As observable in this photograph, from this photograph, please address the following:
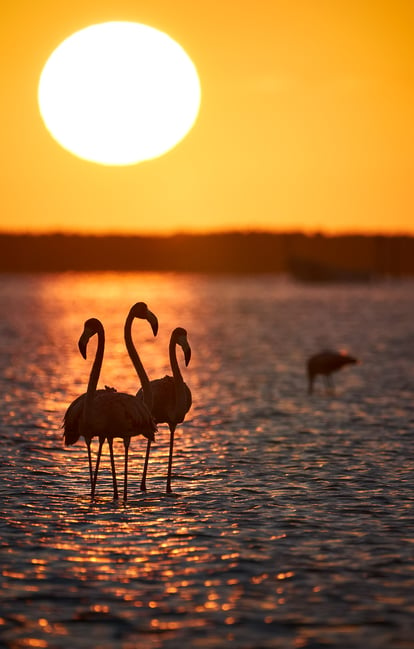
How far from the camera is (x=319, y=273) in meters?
124

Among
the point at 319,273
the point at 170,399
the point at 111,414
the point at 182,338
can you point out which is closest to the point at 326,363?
the point at 170,399

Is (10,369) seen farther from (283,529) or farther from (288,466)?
(283,529)

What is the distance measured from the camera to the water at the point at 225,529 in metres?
7.80

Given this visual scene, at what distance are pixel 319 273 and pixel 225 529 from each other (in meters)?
114

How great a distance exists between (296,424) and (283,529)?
7515 millimetres

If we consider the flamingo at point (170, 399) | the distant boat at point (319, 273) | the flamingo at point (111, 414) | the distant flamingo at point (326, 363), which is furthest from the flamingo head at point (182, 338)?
the distant boat at point (319, 273)

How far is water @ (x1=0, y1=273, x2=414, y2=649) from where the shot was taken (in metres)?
7.80

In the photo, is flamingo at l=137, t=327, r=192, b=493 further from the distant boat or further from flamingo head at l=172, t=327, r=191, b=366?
the distant boat

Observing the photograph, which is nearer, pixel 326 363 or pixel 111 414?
pixel 111 414

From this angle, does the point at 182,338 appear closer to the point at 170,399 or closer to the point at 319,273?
the point at 170,399

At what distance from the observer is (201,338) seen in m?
42.7

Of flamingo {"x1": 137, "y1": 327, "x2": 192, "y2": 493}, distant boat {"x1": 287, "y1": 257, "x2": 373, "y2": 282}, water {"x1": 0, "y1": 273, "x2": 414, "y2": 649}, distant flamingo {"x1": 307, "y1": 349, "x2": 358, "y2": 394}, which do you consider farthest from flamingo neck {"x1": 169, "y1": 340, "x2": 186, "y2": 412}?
distant boat {"x1": 287, "y1": 257, "x2": 373, "y2": 282}

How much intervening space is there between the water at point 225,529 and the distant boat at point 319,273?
100 metres

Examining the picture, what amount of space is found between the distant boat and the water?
100 meters
